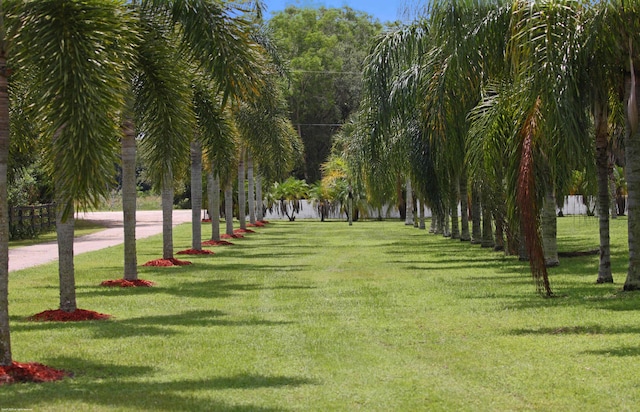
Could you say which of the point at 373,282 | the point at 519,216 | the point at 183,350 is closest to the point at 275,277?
the point at 373,282

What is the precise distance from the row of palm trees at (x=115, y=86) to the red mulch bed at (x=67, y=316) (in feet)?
0.49

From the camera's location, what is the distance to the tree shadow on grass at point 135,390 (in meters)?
8.20

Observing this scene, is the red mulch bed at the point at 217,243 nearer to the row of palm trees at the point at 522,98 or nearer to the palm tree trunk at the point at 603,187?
the row of palm trees at the point at 522,98

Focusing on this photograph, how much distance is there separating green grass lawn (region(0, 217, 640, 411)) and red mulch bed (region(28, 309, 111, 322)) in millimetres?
379

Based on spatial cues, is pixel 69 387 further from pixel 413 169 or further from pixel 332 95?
pixel 332 95

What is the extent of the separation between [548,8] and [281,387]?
8.07 m

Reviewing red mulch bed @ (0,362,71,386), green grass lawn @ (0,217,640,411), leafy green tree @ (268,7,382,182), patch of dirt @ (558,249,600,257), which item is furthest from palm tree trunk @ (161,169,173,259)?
leafy green tree @ (268,7,382,182)

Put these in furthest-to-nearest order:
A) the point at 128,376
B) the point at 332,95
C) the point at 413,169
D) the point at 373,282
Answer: the point at 332,95, the point at 413,169, the point at 373,282, the point at 128,376

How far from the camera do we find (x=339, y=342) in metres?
11.5

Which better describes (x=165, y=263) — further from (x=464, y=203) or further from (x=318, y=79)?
(x=318, y=79)

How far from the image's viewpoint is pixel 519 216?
1343 cm

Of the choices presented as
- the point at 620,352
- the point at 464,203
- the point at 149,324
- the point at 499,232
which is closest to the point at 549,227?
the point at 499,232

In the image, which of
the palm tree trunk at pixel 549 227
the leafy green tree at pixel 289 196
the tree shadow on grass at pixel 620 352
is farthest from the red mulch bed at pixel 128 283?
the leafy green tree at pixel 289 196

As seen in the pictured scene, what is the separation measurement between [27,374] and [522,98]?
8.09m
